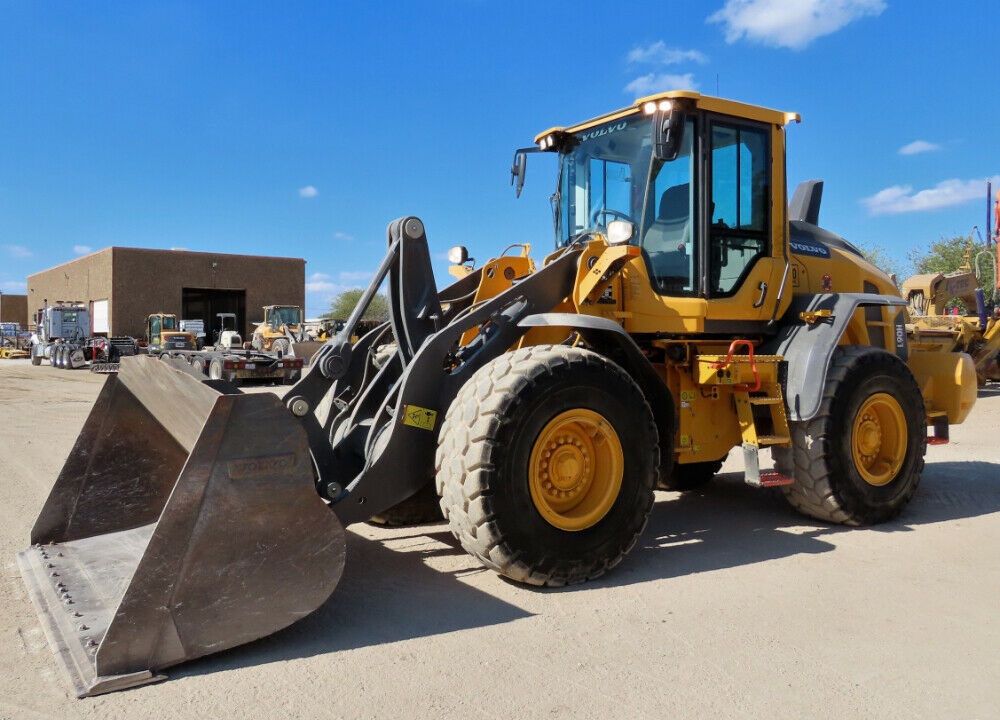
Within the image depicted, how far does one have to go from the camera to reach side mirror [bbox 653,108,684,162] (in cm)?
510

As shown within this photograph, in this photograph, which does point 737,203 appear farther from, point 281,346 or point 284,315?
A: point 284,315

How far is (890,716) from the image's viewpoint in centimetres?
302

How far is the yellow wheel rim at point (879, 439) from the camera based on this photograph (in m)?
6.02

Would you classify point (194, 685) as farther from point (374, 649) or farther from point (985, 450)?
point (985, 450)

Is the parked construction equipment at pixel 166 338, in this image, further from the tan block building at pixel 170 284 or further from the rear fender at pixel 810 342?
the rear fender at pixel 810 342

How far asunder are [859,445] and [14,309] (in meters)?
81.6

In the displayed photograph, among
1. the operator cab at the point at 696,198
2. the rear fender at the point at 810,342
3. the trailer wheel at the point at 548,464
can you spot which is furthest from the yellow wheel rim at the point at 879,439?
the trailer wheel at the point at 548,464

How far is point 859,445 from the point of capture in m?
6.04

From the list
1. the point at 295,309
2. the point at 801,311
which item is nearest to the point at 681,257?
the point at 801,311

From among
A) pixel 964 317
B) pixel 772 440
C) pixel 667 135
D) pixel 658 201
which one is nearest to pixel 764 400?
pixel 772 440

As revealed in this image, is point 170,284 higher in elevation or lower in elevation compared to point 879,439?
higher

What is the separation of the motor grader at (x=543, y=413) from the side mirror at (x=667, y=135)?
17mm

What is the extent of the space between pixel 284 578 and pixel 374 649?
20.0 inches

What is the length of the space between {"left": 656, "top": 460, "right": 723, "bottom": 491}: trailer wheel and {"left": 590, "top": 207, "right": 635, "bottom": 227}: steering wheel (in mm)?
2349
